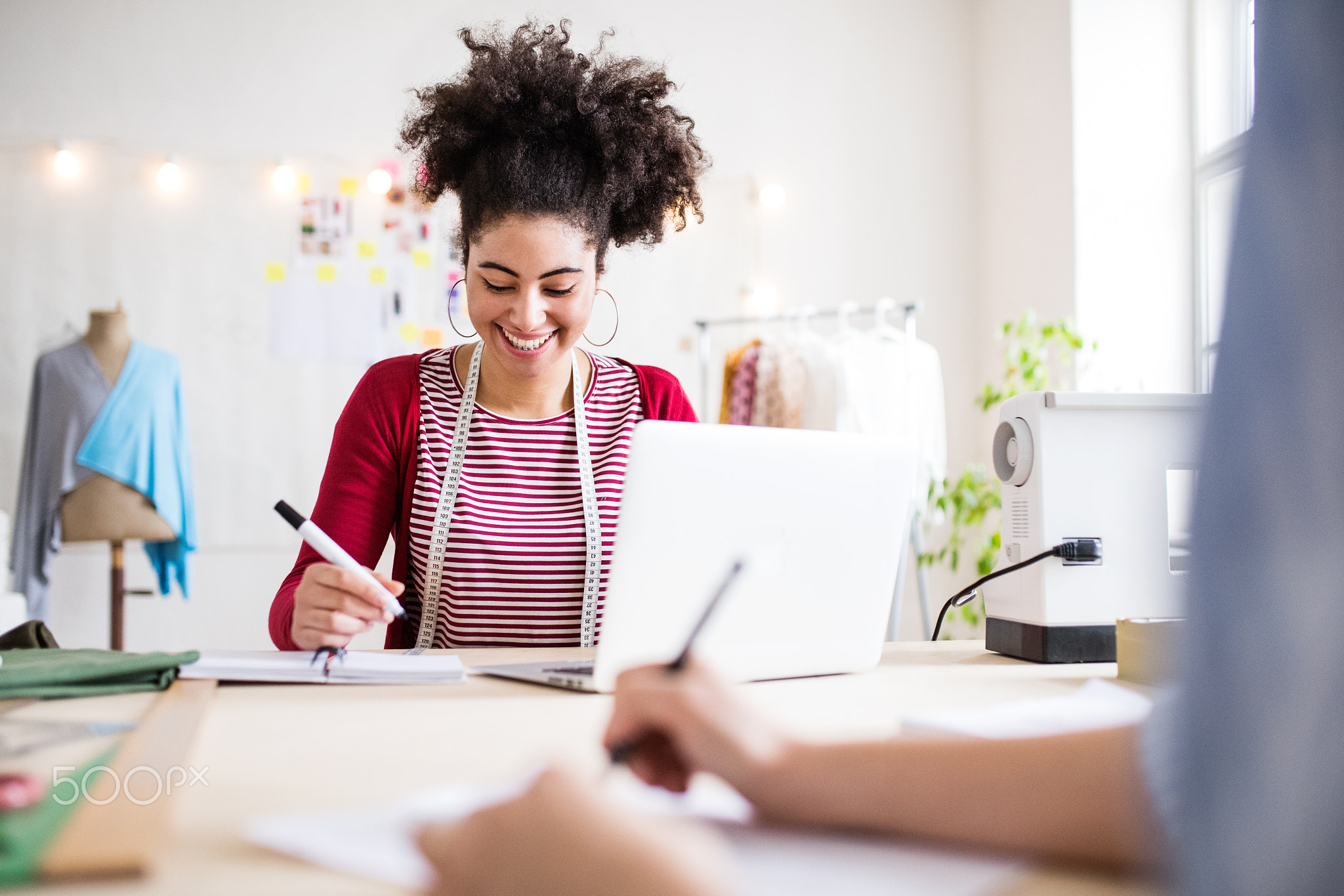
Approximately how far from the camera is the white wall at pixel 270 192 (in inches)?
123

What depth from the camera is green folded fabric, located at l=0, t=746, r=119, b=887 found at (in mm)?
429

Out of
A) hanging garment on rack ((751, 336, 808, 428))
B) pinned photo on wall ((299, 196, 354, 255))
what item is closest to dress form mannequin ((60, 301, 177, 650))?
pinned photo on wall ((299, 196, 354, 255))

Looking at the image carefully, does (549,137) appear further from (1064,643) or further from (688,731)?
(688,731)

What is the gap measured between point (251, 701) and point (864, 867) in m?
0.61

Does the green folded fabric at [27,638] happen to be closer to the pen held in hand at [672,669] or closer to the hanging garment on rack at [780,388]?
the pen held in hand at [672,669]

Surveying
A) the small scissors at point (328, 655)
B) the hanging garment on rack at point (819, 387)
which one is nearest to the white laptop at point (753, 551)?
the small scissors at point (328, 655)

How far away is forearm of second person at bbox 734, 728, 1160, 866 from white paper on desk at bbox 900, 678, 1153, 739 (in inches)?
6.4

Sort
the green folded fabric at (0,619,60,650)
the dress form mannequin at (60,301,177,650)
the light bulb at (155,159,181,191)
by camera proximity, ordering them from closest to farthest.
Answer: the green folded fabric at (0,619,60,650) → the dress form mannequin at (60,301,177,650) → the light bulb at (155,159,181,191)

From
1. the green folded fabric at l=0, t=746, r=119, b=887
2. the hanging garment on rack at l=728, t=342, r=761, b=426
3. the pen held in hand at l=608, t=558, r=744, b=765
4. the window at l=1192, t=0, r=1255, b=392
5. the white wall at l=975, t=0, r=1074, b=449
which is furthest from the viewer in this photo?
the white wall at l=975, t=0, r=1074, b=449

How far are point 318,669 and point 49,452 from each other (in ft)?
7.66

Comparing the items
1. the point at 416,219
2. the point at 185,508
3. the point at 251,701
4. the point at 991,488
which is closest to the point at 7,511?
the point at 185,508

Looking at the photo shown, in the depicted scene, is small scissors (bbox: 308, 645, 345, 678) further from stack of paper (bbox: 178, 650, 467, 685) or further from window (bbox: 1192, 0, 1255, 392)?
window (bbox: 1192, 0, 1255, 392)

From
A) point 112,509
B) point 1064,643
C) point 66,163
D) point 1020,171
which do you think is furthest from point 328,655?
point 1020,171

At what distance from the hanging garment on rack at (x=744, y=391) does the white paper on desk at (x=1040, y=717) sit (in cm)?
206
